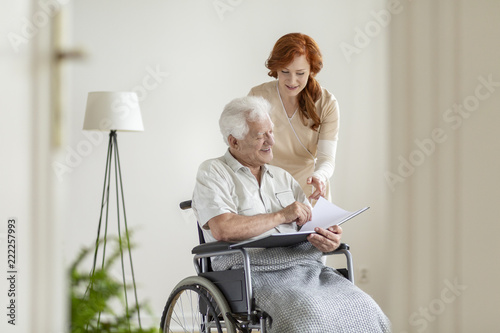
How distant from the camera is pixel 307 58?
267cm

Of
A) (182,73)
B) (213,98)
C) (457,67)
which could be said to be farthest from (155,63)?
(457,67)

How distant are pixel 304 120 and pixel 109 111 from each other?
1.42m

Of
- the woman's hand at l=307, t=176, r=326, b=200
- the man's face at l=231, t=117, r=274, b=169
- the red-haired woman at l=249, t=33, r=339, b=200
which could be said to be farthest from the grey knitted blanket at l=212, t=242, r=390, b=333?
the red-haired woman at l=249, t=33, r=339, b=200

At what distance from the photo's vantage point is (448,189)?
558mm

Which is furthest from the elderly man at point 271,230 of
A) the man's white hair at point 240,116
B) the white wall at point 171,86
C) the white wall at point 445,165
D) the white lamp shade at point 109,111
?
the white wall at point 171,86

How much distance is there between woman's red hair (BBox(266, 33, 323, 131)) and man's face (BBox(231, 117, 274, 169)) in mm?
401

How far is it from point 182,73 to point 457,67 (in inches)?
163

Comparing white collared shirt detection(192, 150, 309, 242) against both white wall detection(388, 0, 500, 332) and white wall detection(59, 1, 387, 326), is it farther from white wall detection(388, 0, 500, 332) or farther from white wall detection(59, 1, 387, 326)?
white wall detection(59, 1, 387, 326)

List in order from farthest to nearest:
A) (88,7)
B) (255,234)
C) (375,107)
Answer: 1. (375,107)
2. (88,7)
3. (255,234)

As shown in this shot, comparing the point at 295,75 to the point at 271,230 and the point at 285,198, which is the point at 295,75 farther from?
the point at 271,230

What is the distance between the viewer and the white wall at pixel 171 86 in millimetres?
4441

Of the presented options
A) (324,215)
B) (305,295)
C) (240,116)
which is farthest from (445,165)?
(240,116)

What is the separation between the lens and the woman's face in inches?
104

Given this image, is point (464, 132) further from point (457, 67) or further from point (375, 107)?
point (375, 107)
